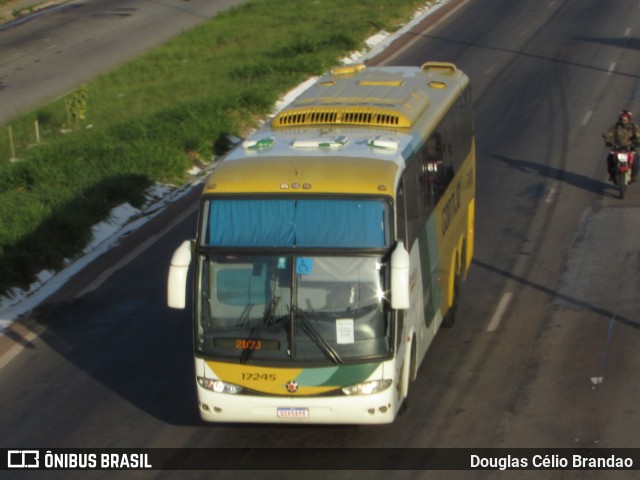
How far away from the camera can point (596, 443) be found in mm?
11320

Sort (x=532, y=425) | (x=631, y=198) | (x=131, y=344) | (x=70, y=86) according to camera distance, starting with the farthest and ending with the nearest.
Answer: (x=70, y=86) → (x=631, y=198) → (x=131, y=344) → (x=532, y=425)

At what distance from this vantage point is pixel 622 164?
853 inches

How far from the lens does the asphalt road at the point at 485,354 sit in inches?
465

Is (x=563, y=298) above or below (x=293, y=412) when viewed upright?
below

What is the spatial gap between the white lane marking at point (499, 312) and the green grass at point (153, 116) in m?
7.24

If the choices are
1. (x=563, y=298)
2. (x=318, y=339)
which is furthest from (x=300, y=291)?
(x=563, y=298)

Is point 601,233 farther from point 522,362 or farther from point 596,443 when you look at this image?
point 596,443

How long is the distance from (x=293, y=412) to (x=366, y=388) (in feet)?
2.40

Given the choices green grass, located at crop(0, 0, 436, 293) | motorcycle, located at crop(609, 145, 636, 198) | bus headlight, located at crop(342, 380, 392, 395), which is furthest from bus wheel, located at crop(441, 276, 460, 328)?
motorcycle, located at crop(609, 145, 636, 198)

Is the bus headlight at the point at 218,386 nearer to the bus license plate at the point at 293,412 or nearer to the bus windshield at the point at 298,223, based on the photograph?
the bus license plate at the point at 293,412

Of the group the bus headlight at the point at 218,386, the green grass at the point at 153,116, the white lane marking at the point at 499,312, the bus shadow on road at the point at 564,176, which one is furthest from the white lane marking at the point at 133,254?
the bus shadow on road at the point at 564,176

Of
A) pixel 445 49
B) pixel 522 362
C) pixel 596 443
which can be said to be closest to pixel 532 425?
pixel 596 443

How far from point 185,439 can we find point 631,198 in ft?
41.7

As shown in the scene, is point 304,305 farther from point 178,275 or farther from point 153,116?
point 153,116
